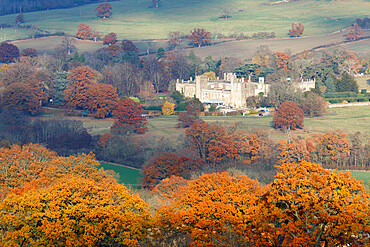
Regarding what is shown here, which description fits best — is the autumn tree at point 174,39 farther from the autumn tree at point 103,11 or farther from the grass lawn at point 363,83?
the grass lawn at point 363,83

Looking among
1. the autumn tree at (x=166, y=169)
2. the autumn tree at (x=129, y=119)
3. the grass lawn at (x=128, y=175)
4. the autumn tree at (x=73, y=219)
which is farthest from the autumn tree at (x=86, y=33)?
the autumn tree at (x=73, y=219)

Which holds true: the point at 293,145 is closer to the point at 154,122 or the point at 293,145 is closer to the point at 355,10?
the point at 154,122

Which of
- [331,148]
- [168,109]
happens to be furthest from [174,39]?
[331,148]

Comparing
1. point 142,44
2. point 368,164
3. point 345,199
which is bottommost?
point 368,164

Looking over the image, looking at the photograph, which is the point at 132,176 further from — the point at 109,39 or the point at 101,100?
the point at 109,39

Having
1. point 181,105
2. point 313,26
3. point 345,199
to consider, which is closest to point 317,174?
point 345,199

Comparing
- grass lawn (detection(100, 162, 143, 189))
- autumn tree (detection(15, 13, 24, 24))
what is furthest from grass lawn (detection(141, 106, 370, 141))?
autumn tree (detection(15, 13, 24, 24))

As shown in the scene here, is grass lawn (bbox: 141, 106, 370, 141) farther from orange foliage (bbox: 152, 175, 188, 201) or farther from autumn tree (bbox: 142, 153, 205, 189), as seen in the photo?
orange foliage (bbox: 152, 175, 188, 201)

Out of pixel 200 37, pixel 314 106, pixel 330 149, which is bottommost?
pixel 330 149

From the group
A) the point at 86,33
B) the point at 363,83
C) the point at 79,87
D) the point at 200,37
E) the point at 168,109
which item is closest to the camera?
the point at 168,109
